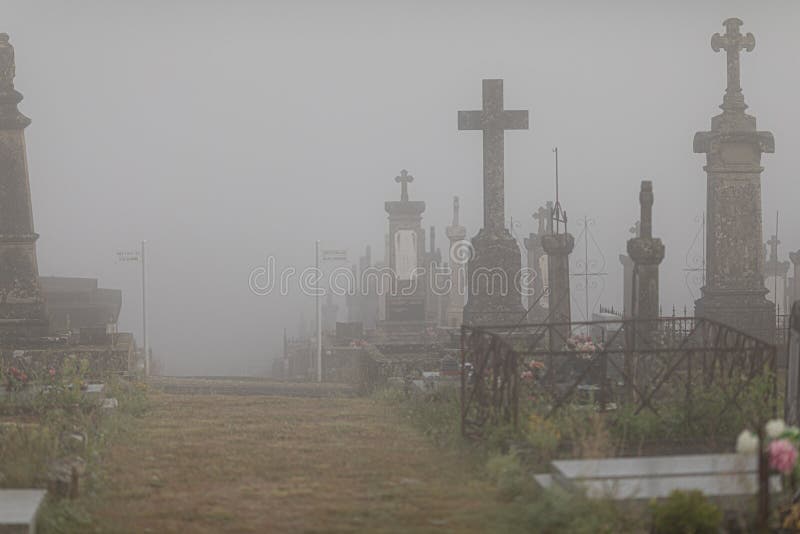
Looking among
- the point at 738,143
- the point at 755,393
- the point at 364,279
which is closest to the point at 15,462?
the point at 755,393

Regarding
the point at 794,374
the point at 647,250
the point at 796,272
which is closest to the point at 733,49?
the point at 647,250

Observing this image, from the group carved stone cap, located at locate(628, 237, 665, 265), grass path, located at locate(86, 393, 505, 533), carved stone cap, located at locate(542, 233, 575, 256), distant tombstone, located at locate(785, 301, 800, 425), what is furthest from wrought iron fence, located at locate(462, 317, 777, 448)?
carved stone cap, located at locate(542, 233, 575, 256)

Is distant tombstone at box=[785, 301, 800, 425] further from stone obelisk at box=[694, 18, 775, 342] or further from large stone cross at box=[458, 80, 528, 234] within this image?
large stone cross at box=[458, 80, 528, 234]

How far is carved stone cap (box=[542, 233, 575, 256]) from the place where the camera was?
1756 centimetres

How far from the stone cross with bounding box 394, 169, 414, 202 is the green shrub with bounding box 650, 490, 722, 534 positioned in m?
20.1

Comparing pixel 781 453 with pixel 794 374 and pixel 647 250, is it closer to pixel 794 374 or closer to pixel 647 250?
pixel 794 374

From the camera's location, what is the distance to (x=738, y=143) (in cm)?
1859

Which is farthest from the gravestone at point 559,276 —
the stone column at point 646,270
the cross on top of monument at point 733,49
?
the cross on top of monument at point 733,49

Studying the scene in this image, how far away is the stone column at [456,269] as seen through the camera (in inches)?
1113

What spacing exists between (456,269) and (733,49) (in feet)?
36.4

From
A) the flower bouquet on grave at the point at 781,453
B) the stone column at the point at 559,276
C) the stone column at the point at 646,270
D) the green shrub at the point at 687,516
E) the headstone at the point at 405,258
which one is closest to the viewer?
the green shrub at the point at 687,516

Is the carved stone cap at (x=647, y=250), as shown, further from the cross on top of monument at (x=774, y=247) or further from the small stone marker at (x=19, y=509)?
the cross on top of monument at (x=774, y=247)

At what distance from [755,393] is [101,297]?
20.4 metres

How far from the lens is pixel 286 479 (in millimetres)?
9523
